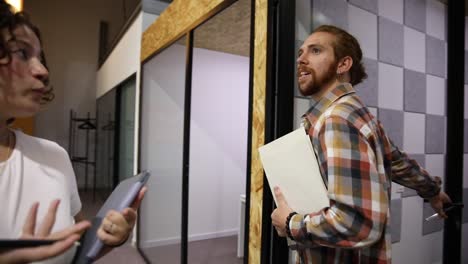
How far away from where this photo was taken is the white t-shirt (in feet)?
2.24

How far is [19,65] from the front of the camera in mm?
694

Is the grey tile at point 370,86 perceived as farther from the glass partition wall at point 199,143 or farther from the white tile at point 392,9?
the glass partition wall at point 199,143

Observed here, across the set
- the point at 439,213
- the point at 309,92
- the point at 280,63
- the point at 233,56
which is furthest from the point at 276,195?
the point at 233,56

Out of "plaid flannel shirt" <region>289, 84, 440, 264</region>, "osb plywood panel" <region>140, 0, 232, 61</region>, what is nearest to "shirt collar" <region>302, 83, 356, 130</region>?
"plaid flannel shirt" <region>289, 84, 440, 264</region>

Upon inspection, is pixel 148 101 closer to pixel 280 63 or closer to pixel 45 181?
pixel 280 63

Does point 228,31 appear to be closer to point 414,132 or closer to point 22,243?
point 414,132

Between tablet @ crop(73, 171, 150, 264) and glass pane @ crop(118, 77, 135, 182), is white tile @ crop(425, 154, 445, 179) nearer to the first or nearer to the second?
tablet @ crop(73, 171, 150, 264)

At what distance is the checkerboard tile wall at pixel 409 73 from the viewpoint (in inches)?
56.7

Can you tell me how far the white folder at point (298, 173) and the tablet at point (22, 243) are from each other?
2.18 feet

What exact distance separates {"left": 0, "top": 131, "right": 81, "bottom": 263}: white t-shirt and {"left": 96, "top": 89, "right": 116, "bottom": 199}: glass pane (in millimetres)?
4117

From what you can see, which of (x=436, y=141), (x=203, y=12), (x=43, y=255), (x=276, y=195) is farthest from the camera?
(x=203, y=12)

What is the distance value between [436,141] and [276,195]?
3.61 ft

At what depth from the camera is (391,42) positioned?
1.49m

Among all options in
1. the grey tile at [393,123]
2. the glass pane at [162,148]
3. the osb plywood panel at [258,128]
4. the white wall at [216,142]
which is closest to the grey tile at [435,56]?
the grey tile at [393,123]
